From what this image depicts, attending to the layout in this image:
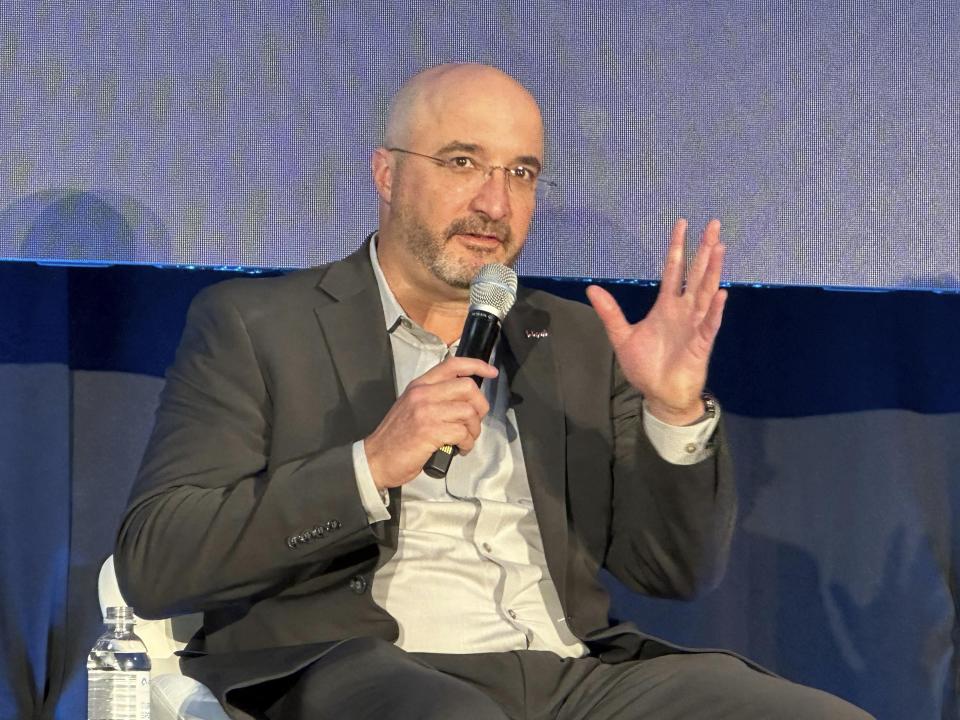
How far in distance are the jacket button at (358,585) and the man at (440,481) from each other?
0.01 m

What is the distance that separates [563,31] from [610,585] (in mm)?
1357

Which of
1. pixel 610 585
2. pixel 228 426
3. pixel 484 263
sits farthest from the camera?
pixel 610 585

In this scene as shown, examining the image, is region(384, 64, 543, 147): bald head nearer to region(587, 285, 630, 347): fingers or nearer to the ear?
the ear

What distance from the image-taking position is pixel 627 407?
2482 millimetres

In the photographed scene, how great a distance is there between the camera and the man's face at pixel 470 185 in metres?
2.41

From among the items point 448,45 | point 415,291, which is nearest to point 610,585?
point 415,291

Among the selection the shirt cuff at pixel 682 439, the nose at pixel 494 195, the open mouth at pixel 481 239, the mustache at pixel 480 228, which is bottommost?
the shirt cuff at pixel 682 439

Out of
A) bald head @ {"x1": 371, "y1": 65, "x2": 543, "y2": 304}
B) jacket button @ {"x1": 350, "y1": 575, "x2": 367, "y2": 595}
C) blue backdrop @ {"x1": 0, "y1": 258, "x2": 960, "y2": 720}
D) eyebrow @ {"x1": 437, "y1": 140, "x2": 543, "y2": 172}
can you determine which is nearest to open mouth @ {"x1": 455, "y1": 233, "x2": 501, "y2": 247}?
bald head @ {"x1": 371, "y1": 65, "x2": 543, "y2": 304}

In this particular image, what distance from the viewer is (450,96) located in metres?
2.47

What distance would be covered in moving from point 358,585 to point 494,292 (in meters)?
0.53

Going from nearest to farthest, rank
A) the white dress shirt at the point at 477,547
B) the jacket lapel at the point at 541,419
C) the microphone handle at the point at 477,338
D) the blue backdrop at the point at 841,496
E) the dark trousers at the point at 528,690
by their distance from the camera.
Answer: the dark trousers at the point at 528,690 < the microphone handle at the point at 477,338 < the white dress shirt at the point at 477,547 < the jacket lapel at the point at 541,419 < the blue backdrop at the point at 841,496

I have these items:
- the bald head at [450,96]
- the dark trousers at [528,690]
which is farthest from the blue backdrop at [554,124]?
the dark trousers at [528,690]

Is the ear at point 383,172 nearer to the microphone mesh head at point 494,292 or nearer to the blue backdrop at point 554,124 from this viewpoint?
the blue backdrop at point 554,124

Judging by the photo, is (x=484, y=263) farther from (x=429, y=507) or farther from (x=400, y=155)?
(x=429, y=507)
